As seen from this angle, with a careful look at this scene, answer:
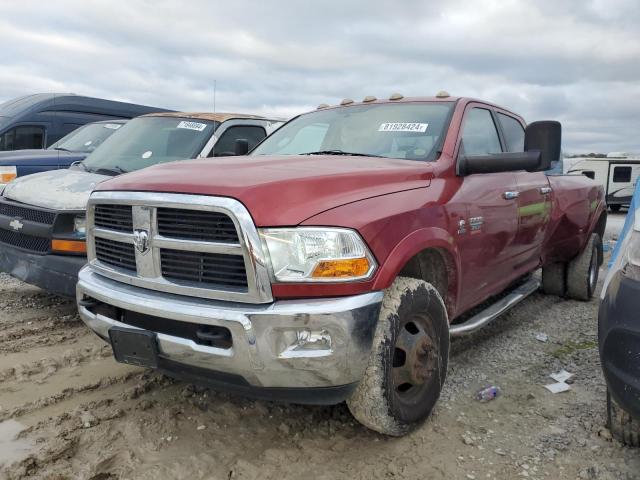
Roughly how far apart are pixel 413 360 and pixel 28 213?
342cm

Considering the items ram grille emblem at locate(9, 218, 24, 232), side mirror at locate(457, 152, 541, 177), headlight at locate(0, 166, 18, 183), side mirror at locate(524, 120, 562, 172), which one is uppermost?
side mirror at locate(524, 120, 562, 172)

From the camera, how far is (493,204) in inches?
143

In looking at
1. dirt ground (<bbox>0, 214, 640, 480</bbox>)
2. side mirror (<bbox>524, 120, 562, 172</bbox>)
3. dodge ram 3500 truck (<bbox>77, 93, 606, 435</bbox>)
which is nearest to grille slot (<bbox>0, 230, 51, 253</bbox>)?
dirt ground (<bbox>0, 214, 640, 480</bbox>)

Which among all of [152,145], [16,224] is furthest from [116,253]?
[152,145]

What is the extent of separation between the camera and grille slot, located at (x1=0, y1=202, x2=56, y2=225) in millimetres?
4364

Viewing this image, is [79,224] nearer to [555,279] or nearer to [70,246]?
[70,246]

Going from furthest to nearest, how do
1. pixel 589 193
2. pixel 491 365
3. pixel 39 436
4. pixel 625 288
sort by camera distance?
pixel 589 193
pixel 491 365
pixel 39 436
pixel 625 288

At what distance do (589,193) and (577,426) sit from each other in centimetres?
324

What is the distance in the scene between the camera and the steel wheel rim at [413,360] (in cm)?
276

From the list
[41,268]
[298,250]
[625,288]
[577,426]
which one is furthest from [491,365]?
[41,268]

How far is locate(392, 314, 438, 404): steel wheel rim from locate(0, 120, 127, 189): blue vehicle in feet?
16.9

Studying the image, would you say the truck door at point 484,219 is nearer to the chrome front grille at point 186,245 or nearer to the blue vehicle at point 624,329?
the blue vehicle at point 624,329

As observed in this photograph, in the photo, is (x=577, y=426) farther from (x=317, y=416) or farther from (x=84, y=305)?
(x=84, y=305)

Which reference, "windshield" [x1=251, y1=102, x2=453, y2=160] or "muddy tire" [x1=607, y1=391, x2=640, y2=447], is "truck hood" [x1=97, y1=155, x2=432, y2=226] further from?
"muddy tire" [x1=607, y1=391, x2=640, y2=447]
